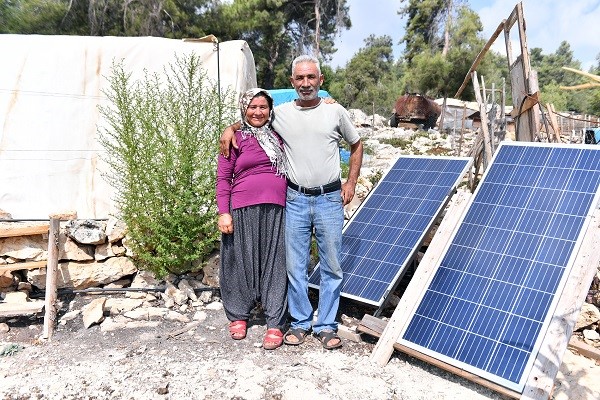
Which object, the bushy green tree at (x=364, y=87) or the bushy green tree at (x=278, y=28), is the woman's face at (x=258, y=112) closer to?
the bushy green tree at (x=278, y=28)

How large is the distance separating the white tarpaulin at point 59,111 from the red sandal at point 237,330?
2699 millimetres

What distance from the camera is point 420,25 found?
38.1 meters

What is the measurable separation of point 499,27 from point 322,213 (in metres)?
4.09

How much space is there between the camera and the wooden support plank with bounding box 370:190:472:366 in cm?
340

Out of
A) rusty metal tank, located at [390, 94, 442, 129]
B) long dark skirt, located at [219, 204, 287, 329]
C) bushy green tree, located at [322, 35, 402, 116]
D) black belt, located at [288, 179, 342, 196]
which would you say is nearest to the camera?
black belt, located at [288, 179, 342, 196]

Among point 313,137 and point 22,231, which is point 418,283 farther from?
point 22,231

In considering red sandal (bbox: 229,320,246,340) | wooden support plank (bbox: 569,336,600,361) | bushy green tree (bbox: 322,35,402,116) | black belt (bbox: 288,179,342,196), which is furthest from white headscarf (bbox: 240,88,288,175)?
bushy green tree (bbox: 322,35,402,116)

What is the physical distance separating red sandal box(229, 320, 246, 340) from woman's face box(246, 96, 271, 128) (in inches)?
64.9

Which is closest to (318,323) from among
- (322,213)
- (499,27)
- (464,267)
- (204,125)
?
(322,213)

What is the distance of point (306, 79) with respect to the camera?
331cm

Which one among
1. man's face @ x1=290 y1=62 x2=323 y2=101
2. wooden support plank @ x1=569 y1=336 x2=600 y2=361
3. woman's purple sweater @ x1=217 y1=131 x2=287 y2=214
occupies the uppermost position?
man's face @ x1=290 y1=62 x2=323 y2=101

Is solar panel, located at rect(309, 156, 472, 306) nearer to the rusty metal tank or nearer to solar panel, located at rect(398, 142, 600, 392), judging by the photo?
solar panel, located at rect(398, 142, 600, 392)

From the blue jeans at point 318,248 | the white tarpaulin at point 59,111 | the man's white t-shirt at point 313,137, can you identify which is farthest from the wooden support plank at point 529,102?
the white tarpaulin at point 59,111

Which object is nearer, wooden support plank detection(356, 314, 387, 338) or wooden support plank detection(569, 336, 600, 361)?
wooden support plank detection(569, 336, 600, 361)
